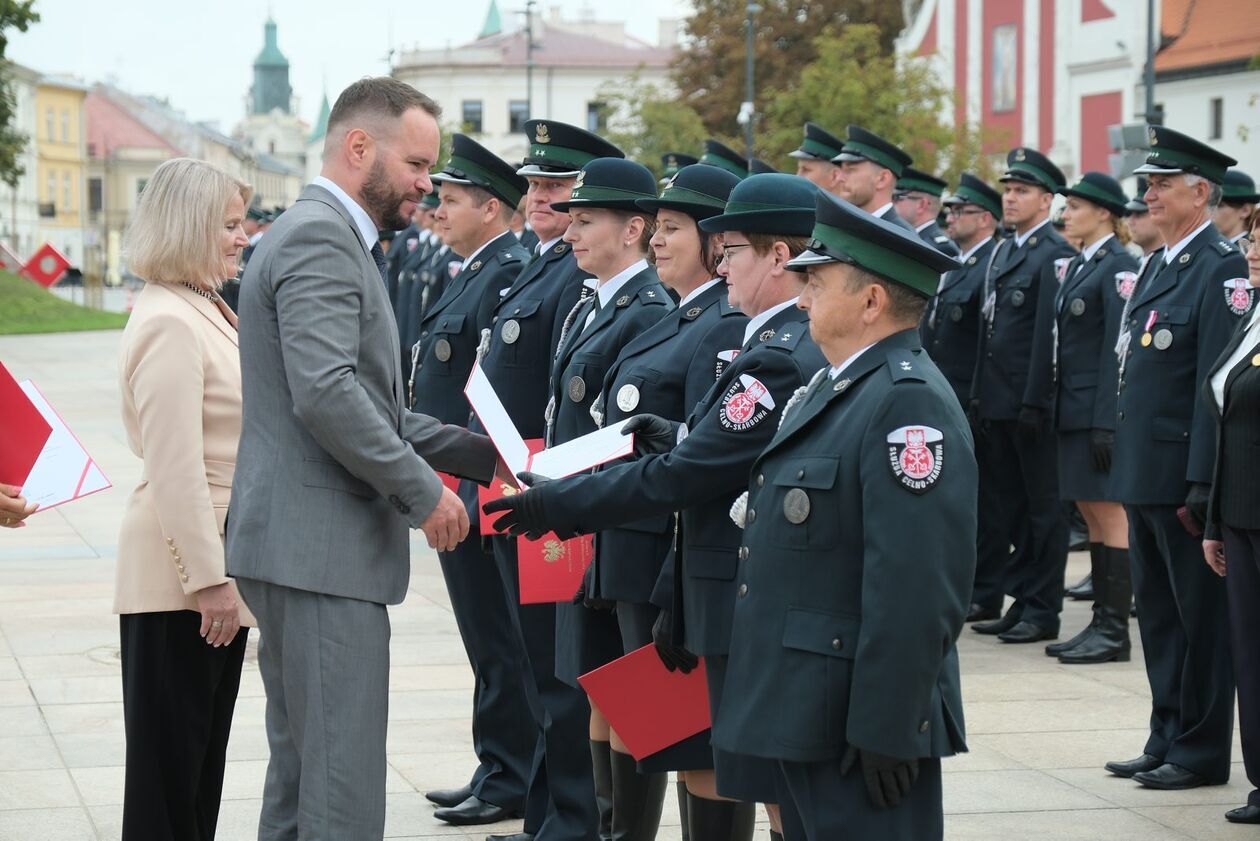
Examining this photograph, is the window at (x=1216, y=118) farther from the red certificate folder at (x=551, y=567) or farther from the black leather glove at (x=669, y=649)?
the black leather glove at (x=669, y=649)

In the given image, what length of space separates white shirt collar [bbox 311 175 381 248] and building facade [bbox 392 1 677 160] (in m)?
96.9

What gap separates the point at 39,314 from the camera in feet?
141

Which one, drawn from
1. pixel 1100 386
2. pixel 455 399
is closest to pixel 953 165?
pixel 1100 386

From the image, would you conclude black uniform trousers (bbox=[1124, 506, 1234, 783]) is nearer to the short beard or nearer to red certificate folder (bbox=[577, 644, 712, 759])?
red certificate folder (bbox=[577, 644, 712, 759])

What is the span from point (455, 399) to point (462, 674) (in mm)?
2126

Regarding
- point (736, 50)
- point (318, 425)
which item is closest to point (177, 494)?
point (318, 425)

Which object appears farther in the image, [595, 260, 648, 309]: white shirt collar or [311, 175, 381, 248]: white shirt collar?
[595, 260, 648, 309]: white shirt collar

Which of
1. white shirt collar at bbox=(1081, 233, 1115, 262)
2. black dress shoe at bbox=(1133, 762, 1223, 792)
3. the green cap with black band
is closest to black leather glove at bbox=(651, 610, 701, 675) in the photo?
the green cap with black band

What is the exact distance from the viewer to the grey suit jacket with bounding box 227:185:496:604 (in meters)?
4.14

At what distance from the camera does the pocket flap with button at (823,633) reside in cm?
387

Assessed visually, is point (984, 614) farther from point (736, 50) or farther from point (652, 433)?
point (736, 50)

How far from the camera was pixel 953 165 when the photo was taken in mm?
41750

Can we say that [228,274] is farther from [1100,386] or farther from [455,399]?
[1100,386]

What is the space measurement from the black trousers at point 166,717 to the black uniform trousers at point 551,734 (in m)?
1.19
